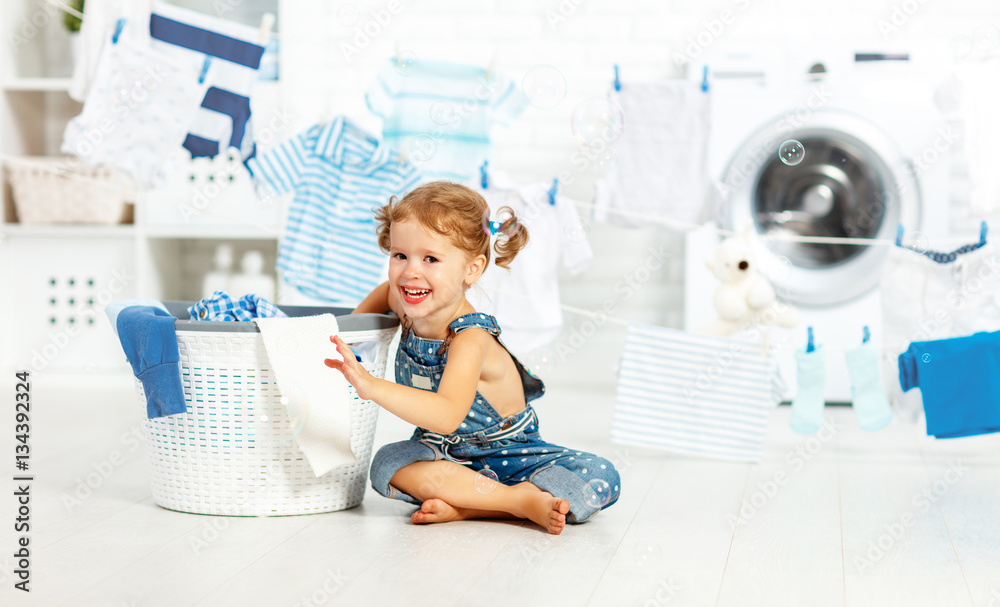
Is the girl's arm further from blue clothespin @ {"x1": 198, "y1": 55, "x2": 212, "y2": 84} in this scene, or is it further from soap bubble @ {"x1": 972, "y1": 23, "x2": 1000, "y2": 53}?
soap bubble @ {"x1": 972, "y1": 23, "x2": 1000, "y2": 53}

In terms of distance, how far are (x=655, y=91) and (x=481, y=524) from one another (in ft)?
4.26

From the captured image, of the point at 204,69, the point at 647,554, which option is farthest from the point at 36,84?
the point at 647,554

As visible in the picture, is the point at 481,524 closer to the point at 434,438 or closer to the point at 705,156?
the point at 434,438

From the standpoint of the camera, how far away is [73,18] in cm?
289

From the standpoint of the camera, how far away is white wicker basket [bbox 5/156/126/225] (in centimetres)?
289

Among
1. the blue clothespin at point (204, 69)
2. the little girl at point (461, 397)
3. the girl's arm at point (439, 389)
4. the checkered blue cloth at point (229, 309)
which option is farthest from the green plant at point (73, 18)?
the girl's arm at point (439, 389)

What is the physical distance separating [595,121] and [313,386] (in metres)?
1.02

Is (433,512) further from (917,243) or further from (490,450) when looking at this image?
(917,243)

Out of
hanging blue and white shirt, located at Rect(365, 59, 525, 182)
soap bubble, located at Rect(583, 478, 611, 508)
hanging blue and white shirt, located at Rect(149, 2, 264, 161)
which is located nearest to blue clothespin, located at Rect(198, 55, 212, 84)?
hanging blue and white shirt, located at Rect(149, 2, 264, 161)

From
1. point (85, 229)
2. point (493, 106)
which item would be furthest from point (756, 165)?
point (85, 229)

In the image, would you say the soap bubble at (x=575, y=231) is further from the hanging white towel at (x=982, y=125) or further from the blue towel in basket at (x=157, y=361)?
the blue towel in basket at (x=157, y=361)

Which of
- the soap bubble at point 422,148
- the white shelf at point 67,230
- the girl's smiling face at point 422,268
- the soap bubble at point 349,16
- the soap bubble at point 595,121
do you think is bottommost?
the white shelf at point 67,230

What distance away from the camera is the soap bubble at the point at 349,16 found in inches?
120

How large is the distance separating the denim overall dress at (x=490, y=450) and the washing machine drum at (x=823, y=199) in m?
1.27
